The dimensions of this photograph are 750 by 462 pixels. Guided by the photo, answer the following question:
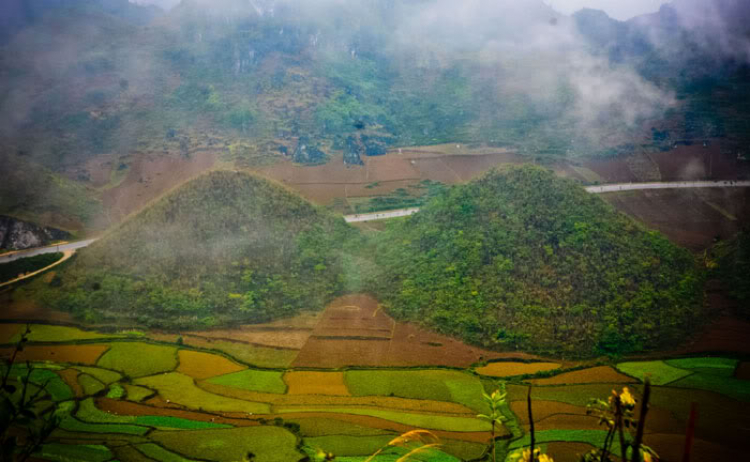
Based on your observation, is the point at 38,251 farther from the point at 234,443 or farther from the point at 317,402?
the point at 234,443

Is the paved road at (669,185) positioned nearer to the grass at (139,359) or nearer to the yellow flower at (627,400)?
the grass at (139,359)

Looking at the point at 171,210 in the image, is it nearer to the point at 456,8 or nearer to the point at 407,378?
the point at 407,378

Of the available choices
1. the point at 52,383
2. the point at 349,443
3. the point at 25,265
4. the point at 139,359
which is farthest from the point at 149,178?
the point at 349,443

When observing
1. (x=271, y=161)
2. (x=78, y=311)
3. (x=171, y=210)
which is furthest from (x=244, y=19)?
(x=78, y=311)

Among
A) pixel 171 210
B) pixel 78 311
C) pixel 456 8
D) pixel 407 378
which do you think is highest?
pixel 456 8

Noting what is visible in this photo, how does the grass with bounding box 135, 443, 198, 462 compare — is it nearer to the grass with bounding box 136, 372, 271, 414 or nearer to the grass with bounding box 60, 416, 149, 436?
the grass with bounding box 60, 416, 149, 436

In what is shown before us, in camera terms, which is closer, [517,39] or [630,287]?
[630,287]
